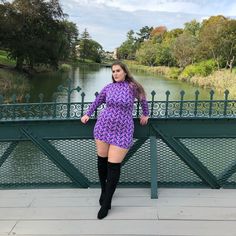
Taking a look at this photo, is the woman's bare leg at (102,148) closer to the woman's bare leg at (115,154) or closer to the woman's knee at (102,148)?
the woman's knee at (102,148)

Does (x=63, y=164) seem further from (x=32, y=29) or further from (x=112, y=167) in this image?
(x=32, y=29)

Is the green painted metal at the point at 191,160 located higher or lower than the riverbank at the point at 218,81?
higher

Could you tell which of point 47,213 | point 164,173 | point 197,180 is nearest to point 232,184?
point 197,180

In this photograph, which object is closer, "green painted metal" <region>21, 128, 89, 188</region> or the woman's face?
the woman's face

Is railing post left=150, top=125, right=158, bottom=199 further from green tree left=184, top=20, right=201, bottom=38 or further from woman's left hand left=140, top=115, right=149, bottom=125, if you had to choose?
green tree left=184, top=20, right=201, bottom=38

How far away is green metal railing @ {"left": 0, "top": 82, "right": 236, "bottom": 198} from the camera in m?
4.87

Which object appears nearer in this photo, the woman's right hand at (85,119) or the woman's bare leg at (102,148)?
the woman's bare leg at (102,148)

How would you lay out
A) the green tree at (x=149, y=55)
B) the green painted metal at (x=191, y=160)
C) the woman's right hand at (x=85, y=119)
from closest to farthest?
1. the woman's right hand at (x=85, y=119)
2. the green painted metal at (x=191, y=160)
3. the green tree at (x=149, y=55)

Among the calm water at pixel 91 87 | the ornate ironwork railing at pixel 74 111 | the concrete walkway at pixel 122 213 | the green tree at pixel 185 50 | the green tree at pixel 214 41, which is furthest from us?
the green tree at pixel 185 50

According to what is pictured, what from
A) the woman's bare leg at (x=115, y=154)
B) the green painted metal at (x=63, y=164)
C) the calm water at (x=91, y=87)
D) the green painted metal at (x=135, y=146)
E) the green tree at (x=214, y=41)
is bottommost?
the calm water at (x=91, y=87)

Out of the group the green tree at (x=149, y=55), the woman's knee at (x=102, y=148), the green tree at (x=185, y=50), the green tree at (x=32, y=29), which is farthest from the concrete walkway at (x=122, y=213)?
the green tree at (x=149, y=55)

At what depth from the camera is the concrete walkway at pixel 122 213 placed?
12.0 ft

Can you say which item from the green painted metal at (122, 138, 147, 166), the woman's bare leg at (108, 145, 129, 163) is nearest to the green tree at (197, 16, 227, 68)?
the green painted metal at (122, 138, 147, 166)

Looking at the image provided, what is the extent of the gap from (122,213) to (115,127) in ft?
2.62
